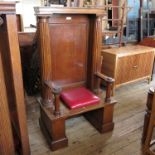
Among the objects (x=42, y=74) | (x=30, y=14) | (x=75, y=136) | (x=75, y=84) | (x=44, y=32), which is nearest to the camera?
(x=44, y=32)

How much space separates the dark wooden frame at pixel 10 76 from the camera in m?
1.13

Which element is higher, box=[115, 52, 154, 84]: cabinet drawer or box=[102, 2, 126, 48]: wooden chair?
box=[102, 2, 126, 48]: wooden chair

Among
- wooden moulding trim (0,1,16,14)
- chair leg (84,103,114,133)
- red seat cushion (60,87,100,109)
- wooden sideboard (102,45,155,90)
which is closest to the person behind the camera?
wooden moulding trim (0,1,16,14)

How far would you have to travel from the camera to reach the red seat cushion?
1.79 metres

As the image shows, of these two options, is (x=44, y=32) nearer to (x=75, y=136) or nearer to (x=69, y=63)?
(x=69, y=63)

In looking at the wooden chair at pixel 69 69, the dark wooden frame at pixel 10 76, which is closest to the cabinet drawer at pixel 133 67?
the wooden chair at pixel 69 69

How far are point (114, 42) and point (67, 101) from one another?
1842 millimetres

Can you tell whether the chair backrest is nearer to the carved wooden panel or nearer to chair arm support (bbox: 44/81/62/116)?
the carved wooden panel

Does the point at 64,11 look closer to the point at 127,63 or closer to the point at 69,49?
the point at 69,49

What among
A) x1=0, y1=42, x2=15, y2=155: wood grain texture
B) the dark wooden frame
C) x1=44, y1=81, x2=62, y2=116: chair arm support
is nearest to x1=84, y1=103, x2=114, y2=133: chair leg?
x1=44, y1=81, x2=62, y2=116: chair arm support

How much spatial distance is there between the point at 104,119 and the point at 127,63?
1.17 meters

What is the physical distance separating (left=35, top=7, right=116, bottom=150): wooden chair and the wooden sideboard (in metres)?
0.71

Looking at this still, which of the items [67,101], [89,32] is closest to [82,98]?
[67,101]

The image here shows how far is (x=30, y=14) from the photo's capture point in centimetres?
591
